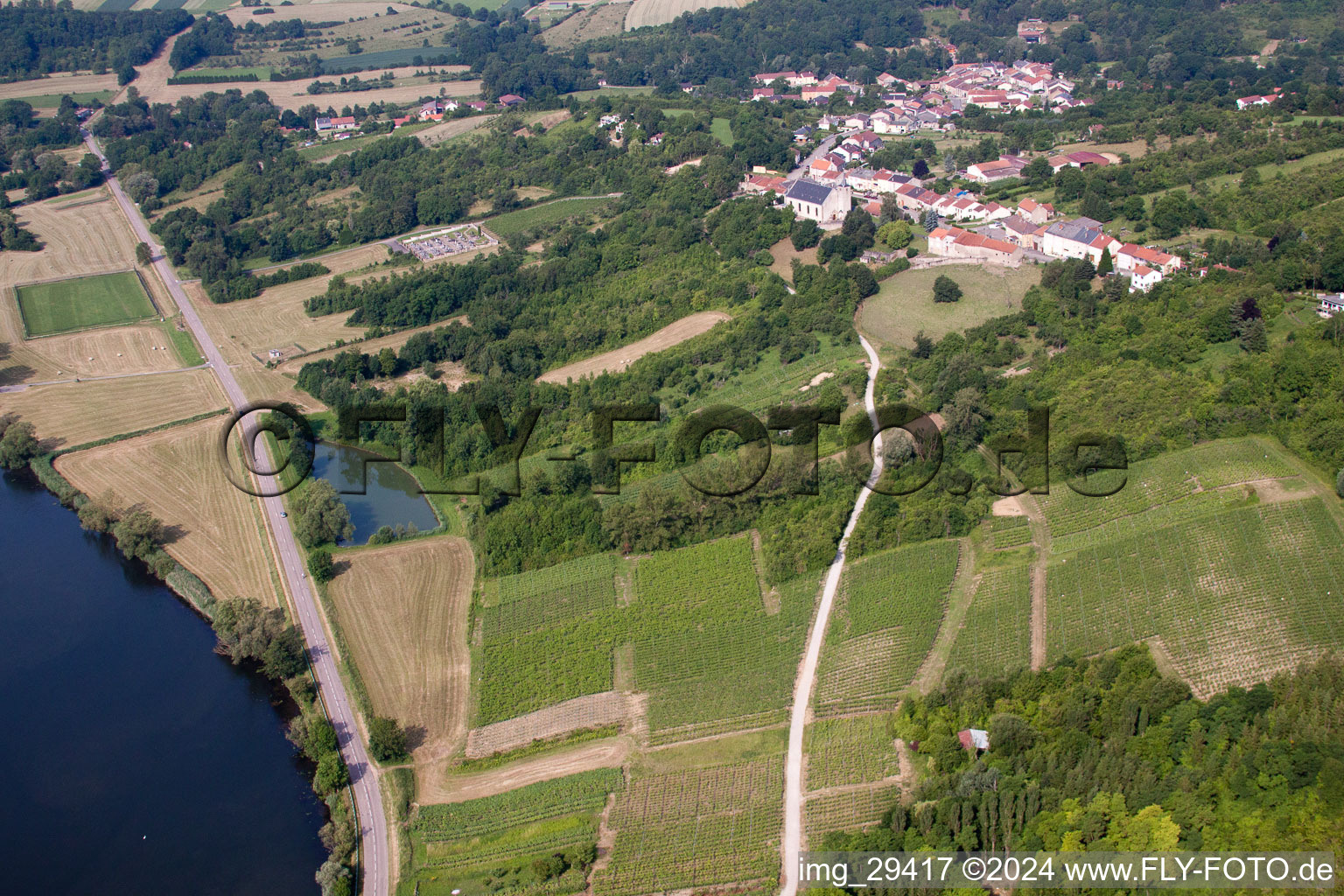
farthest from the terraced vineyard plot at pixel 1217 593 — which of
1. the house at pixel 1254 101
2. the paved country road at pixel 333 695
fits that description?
the house at pixel 1254 101

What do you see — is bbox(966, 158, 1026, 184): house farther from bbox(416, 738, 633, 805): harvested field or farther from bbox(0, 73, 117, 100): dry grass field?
bbox(0, 73, 117, 100): dry grass field

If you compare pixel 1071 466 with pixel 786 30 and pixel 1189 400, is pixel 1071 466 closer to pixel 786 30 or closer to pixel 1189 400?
pixel 1189 400

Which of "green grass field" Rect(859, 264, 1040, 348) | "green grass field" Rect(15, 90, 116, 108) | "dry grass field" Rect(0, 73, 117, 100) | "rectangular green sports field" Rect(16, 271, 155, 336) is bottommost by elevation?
"rectangular green sports field" Rect(16, 271, 155, 336)

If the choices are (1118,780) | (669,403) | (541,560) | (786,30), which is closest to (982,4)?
(786,30)

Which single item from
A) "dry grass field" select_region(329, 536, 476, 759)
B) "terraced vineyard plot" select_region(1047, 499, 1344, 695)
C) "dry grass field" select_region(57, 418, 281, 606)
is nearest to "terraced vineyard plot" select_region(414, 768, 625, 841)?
"dry grass field" select_region(329, 536, 476, 759)

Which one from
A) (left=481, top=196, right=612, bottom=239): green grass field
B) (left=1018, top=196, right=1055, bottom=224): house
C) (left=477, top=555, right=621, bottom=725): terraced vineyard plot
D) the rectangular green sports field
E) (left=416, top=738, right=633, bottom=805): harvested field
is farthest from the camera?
(left=481, top=196, right=612, bottom=239): green grass field

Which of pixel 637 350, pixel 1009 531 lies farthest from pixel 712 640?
pixel 637 350
